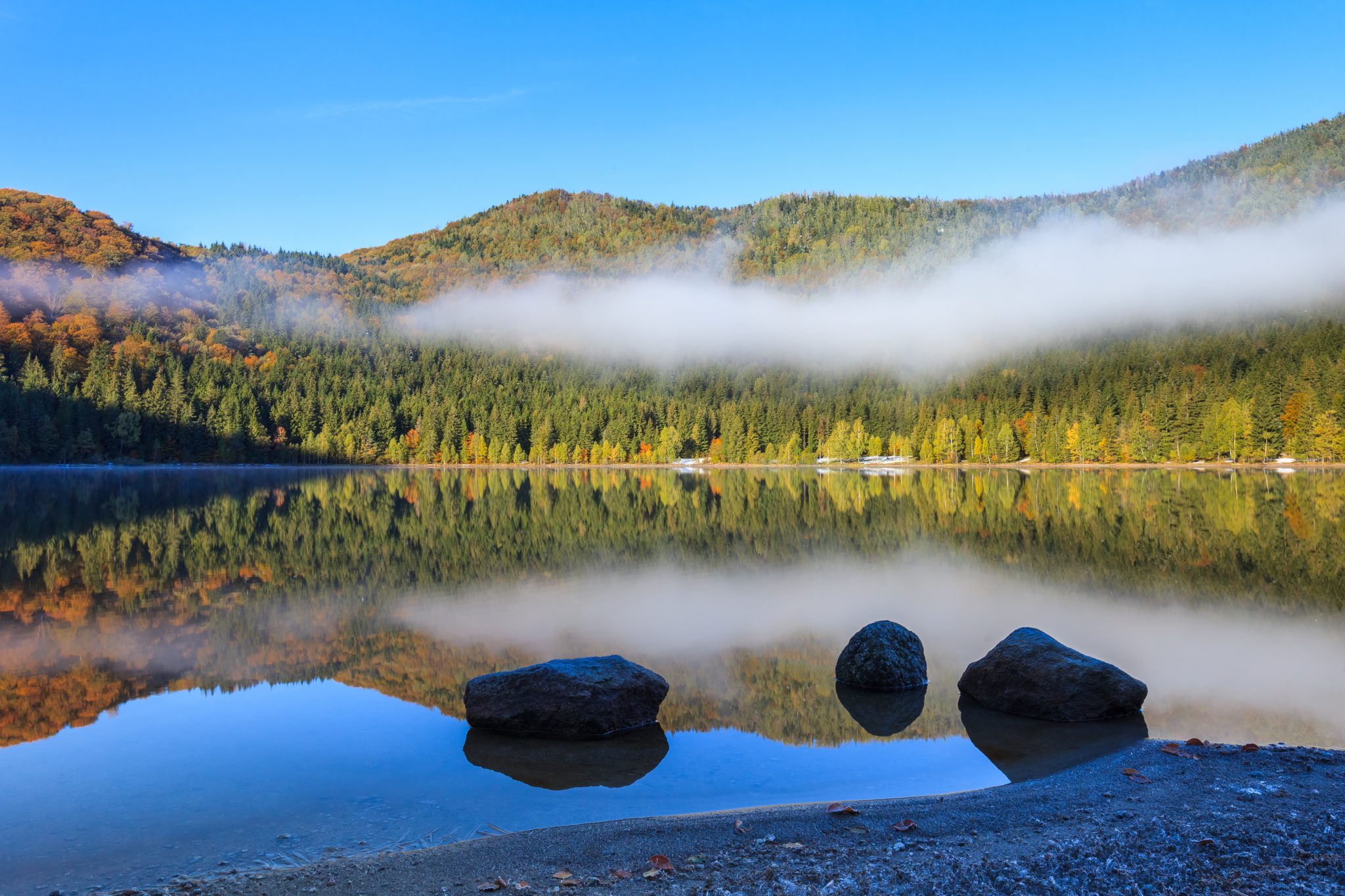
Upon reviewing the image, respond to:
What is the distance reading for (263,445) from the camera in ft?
434

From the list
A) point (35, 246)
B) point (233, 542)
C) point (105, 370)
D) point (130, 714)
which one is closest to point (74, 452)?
point (105, 370)

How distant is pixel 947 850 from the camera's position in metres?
6.07

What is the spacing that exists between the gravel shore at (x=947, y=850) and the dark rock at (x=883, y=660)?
3826 mm

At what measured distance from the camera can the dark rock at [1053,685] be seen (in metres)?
10.2

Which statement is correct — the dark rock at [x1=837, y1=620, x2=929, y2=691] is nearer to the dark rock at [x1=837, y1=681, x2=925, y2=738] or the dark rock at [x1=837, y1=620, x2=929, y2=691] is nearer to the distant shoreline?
the dark rock at [x1=837, y1=681, x2=925, y2=738]

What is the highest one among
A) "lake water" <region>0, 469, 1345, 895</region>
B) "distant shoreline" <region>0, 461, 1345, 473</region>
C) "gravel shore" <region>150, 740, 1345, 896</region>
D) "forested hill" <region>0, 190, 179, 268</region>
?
"forested hill" <region>0, 190, 179, 268</region>

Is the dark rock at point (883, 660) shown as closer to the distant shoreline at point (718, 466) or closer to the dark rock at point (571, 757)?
the dark rock at point (571, 757)

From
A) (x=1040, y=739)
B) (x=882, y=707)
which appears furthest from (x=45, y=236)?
(x=1040, y=739)

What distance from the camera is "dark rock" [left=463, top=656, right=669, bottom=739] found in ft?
31.8

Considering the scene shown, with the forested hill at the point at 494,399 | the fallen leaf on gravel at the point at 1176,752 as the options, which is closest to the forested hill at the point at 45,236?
the forested hill at the point at 494,399

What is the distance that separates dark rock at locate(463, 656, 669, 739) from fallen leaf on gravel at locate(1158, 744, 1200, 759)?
19.1 feet

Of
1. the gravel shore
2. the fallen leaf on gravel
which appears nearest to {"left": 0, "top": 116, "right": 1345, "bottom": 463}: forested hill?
the fallen leaf on gravel

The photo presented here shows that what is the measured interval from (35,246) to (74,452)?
9303cm

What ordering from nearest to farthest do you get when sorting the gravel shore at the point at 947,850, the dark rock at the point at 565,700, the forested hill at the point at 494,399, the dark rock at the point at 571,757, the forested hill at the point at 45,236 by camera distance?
1. the gravel shore at the point at 947,850
2. the dark rock at the point at 571,757
3. the dark rock at the point at 565,700
4. the forested hill at the point at 494,399
5. the forested hill at the point at 45,236
